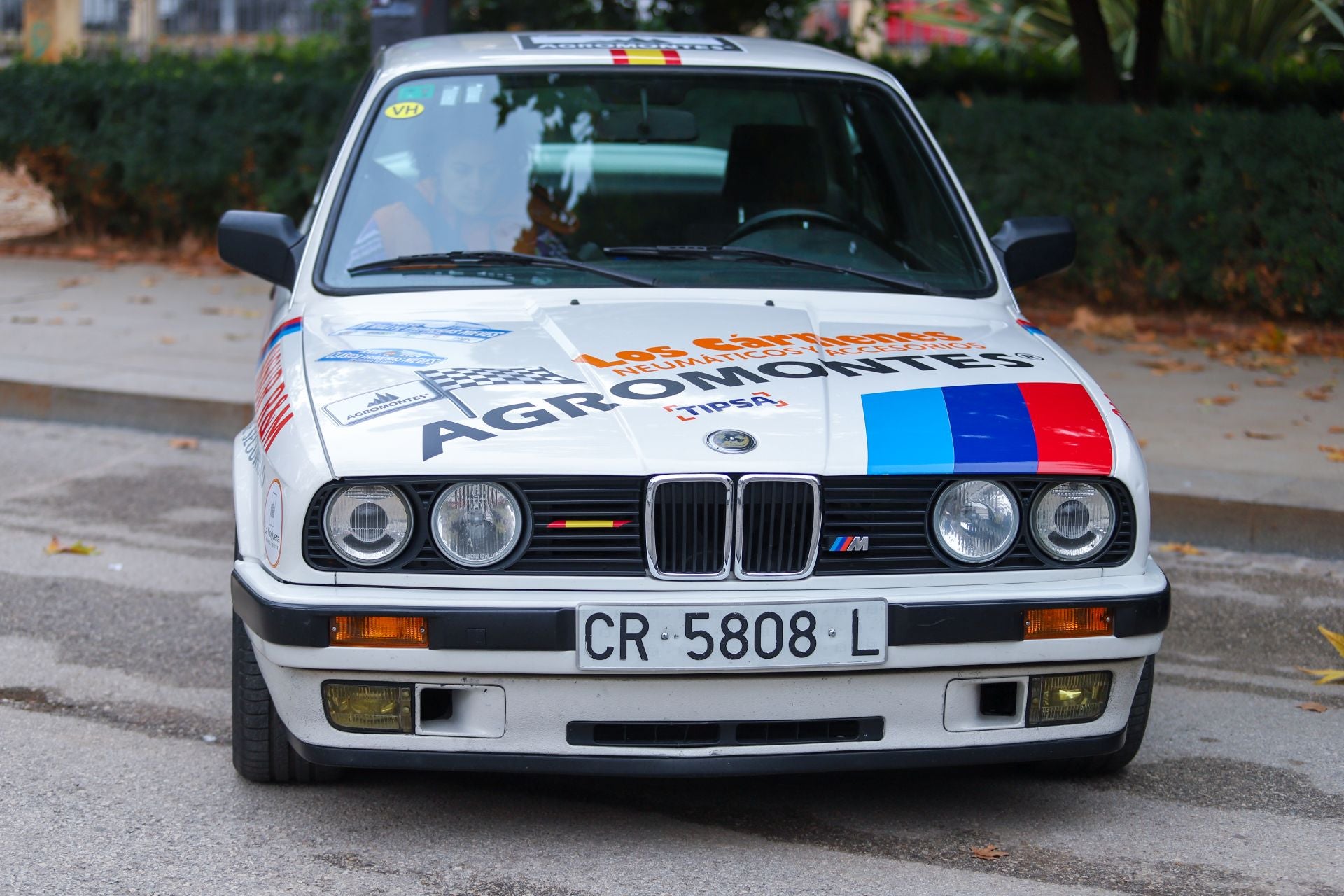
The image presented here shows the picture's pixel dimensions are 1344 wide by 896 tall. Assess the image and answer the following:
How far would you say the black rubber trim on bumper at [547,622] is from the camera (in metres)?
3.06

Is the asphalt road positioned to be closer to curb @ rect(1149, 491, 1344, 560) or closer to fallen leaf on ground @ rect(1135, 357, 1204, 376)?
curb @ rect(1149, 491, 1344, 560)

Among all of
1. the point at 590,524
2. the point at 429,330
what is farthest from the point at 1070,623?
the point at 429,330

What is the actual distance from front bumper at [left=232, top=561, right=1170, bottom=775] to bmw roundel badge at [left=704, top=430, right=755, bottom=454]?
29cm

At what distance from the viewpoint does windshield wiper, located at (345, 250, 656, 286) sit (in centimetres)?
416

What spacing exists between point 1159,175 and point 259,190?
671 centimetres

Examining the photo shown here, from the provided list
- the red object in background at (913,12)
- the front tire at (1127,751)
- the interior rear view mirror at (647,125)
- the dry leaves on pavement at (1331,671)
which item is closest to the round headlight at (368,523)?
the front tire at (1127,751)

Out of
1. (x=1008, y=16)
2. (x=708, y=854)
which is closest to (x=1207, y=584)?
(x=708, y=854)

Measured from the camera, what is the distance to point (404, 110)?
4.57 meters

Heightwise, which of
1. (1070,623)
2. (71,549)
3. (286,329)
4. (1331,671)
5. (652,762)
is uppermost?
(286,329)

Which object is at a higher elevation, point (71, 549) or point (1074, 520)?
point (1074, 520)

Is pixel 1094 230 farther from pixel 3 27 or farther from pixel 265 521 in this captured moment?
pixel 3 27

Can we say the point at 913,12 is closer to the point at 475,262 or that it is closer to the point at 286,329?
the point at 475,262

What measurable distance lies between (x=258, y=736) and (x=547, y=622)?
92 centimetres

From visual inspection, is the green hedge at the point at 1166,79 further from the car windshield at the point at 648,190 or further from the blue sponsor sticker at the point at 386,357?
the blue sponsor sticker at the point at 386,357
